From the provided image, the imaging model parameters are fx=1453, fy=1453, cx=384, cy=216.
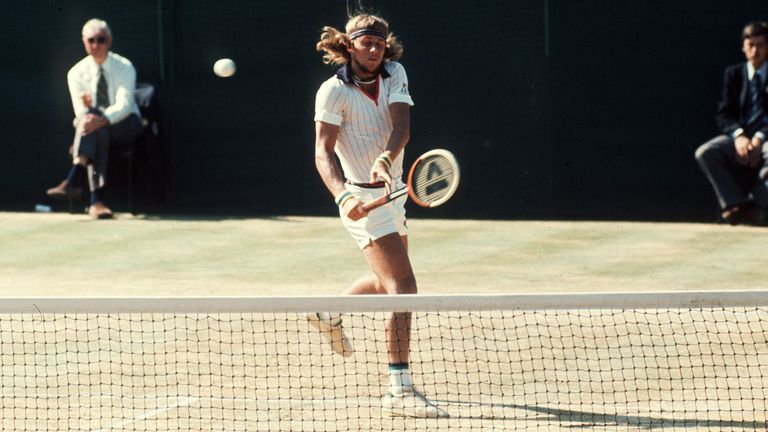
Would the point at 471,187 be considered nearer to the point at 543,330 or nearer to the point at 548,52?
the point at 548,52

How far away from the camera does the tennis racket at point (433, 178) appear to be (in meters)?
6.41

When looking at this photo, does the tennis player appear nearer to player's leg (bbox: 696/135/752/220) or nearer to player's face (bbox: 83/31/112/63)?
player's leg (bbox: 696/135/752/220)

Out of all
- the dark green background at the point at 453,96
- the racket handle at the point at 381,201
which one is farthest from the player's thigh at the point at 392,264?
the dark green background at the point at 453,96

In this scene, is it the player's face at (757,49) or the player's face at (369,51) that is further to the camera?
the player's face at (757,49)

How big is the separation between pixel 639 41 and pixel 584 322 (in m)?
4.76

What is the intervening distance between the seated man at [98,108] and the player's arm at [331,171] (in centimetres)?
652

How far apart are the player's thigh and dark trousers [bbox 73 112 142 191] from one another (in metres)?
6.70

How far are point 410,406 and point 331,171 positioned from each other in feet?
3.37

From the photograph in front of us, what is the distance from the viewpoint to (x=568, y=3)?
39.9ft

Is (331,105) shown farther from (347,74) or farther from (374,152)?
(374,152)

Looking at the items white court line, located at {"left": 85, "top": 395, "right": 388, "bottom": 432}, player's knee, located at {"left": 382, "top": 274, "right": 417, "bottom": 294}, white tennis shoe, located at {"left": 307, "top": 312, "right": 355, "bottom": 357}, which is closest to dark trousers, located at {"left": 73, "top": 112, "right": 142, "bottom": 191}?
white tennis shoe, located at {"left": 307, "top": 312, "right": 355, "bottom": 357}

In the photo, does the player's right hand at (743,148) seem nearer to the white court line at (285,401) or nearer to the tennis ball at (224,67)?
the tennis ball at (224,67)

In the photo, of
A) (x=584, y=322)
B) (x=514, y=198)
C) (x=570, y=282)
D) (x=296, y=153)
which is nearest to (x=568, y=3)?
(x=514, y=198)

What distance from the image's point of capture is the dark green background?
1205 centimetres
